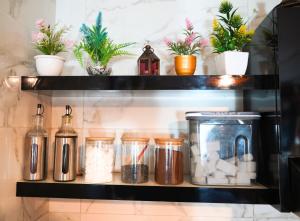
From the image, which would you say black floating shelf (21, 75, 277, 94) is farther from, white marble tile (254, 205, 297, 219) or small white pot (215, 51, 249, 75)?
white marble tile (254, 205, 297, 219)

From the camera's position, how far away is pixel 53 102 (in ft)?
4.05

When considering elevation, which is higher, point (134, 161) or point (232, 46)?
point (232, 46)

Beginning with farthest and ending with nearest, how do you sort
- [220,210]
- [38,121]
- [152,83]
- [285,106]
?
[220,210], [38,121], [152,83], [285,106]

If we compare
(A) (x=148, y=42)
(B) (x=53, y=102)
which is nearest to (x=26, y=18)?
(B) (x=53, y=102)

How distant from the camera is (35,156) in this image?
3.17 ft

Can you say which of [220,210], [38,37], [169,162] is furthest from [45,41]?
[220,210]

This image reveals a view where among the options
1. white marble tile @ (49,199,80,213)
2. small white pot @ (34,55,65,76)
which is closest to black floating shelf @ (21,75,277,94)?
small white pot @ (34,55,65,76)

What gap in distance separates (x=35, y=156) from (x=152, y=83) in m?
0.52

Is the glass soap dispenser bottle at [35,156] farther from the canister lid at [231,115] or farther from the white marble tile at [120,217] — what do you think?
the canister lid at [231,115]

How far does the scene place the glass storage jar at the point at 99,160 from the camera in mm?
966

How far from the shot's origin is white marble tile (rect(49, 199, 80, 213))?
1195 mm

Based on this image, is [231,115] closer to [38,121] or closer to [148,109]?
[148,109]

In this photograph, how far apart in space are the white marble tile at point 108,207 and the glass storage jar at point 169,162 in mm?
309

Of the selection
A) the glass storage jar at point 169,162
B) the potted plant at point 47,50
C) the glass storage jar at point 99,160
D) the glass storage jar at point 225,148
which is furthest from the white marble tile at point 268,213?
the potted plant at point 47,50
